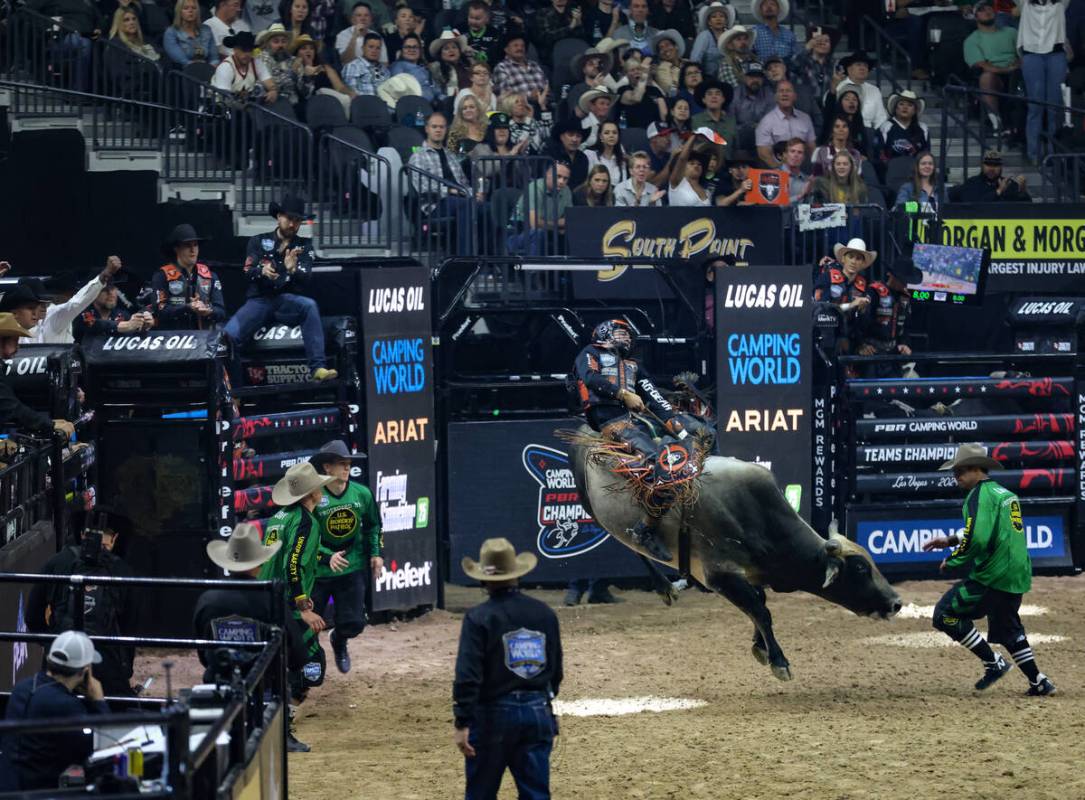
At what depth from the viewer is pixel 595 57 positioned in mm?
21750

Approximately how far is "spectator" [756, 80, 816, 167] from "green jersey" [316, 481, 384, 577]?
9511 mm

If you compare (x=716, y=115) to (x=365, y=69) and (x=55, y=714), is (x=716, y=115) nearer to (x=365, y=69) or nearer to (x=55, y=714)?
(x=365, y=69)

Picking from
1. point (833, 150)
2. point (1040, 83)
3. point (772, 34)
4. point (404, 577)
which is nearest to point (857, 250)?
point (833, 150)

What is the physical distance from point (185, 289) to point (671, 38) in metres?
8.92

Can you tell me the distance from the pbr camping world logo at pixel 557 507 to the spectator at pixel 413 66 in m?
4.98

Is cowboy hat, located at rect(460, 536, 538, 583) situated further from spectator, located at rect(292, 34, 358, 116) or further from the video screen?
spectator, located at rect(292, 34, 358, 116)

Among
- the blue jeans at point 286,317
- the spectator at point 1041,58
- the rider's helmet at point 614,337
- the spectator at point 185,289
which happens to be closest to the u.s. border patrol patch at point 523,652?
the rider's helmet at point 614,337

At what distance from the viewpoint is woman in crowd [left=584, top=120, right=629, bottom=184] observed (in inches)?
793

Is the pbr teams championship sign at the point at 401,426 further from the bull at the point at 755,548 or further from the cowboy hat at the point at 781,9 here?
the cowboy hat at the point at 781,9

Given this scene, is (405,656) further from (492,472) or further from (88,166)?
(88,166)

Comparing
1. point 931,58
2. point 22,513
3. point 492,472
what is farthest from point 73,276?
point 931,58

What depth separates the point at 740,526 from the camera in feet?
49.2

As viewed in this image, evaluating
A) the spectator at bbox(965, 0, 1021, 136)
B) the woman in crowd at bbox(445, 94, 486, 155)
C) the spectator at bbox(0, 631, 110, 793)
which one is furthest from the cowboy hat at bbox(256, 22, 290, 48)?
the spectator at bbox(0, 631, 110, 793)

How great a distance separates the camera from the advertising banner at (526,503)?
1798cm
